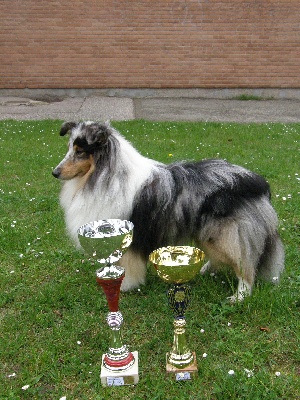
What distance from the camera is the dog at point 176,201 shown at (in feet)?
11.4

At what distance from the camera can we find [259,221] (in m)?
3.50

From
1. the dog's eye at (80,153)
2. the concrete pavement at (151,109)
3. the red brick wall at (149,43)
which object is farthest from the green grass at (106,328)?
the red brick wall at (149,43)

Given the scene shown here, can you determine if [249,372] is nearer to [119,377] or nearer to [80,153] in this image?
[119,377]

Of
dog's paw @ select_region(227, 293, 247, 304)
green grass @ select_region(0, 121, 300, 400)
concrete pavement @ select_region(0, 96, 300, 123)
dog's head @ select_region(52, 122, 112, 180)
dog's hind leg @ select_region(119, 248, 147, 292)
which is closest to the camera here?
green grass @ select_region(0, 121, 300, 400)

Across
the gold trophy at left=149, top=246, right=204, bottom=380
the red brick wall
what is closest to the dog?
the gold trophy at left=149, top=246, right=204, bottom=380

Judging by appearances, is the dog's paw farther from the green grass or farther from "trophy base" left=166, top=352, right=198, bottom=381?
"trophy base" left=166, top=352, right=198, bottom=381

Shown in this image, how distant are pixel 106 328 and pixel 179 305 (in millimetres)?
848

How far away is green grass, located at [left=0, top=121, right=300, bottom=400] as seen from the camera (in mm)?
Answer: 2803

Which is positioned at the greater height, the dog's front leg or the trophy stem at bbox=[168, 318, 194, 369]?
the trophy stem at bbox=[168, 318, 194, 369]

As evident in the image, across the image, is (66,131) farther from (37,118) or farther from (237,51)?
(237,51)

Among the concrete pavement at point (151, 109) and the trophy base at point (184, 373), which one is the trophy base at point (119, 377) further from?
the concrete pavement at point (151, 109)

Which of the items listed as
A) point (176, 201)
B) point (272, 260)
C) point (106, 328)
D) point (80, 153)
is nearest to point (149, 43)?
point (80, 153)

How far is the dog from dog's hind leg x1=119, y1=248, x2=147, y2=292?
6 cm

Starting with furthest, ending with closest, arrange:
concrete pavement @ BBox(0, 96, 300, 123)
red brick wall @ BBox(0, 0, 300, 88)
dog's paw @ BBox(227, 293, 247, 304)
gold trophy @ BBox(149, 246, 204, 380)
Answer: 1. red brick wall @ BBox(0, 0, 300, 88)
2. concrete pavement @ BBox(0, 96, 300, 123)
3. dog's paw @ BBox(227, 293, 247, 304)
4. gold trophy @ BBox(149, 246, 204, 380)
